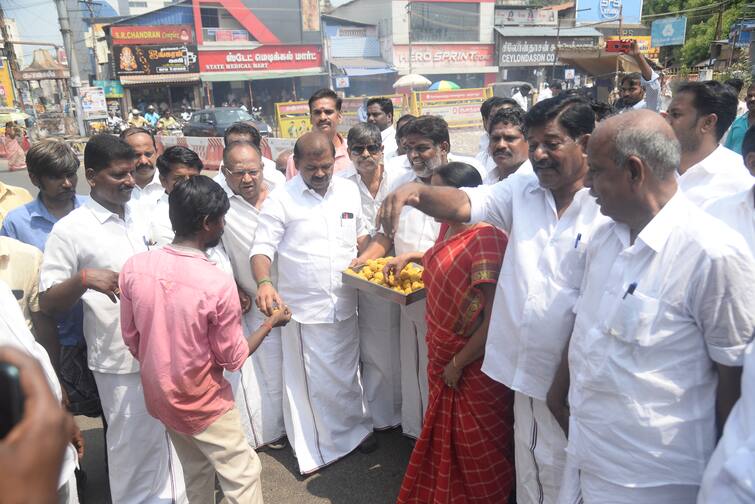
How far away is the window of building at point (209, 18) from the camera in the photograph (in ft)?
109

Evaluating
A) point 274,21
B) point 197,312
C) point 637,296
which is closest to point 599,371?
point 637,296

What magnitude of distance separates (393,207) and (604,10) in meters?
44.2

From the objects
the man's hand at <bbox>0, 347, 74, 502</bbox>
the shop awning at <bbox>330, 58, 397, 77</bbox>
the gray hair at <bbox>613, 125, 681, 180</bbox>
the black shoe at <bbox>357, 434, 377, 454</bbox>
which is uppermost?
the shop awning at <bbox>330, 58, 397, 77</bbox>

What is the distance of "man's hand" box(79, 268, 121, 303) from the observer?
95.2 inches

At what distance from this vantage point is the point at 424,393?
3549 millimetres

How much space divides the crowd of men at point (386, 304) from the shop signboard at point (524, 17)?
138ft

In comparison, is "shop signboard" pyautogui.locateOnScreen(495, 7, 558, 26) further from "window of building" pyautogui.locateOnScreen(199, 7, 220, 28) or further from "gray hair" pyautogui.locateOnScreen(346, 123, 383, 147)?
"gray hair" pyautogui.locateOnScreen(346, 123, 383, 147)

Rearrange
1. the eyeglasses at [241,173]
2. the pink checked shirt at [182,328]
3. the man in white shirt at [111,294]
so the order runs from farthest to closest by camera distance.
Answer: the eyeglasses at [241,173]
the man in white shirt at [111,294]
the pink checked shirt at [182,328]

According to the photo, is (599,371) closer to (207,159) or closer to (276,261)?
(276,261)

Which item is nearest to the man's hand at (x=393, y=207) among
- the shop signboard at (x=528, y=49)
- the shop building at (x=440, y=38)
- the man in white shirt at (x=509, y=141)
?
the man in white shirt at (x=509, y=141)

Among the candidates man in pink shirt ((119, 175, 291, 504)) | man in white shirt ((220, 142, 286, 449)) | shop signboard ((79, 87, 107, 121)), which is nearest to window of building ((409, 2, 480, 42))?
shop signboard ((79, 87, 107, 121))

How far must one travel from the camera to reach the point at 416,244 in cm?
353

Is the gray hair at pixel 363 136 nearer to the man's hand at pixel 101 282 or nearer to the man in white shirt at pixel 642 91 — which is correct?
the man's hand at pixel 101 282

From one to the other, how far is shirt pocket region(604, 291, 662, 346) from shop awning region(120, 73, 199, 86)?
33001 mm
